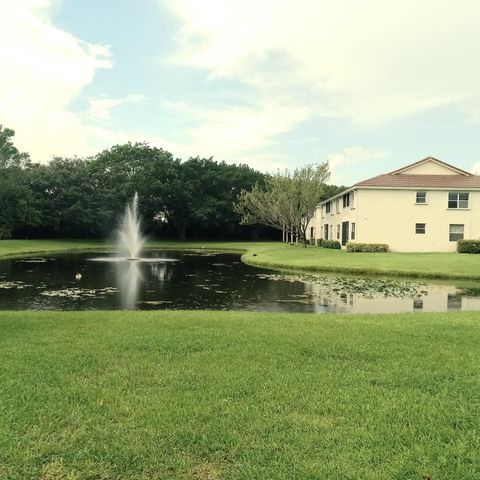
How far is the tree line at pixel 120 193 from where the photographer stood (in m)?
50.8

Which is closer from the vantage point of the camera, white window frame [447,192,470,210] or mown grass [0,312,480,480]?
mown grass [0,312,480,480]

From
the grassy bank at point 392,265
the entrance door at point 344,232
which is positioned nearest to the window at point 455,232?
the entrance door at point 344,232

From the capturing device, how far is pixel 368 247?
113 ft

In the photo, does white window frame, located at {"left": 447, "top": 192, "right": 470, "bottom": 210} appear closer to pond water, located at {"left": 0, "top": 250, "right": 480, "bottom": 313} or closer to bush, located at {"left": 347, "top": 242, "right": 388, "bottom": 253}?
bush, located at {"left": 347, "top": 242, "right": 388, "bottom": 253}

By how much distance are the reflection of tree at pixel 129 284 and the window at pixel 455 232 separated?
74.3ft

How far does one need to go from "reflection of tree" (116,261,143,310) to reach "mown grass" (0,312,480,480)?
6684 mm

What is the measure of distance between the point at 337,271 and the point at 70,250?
90.4ft

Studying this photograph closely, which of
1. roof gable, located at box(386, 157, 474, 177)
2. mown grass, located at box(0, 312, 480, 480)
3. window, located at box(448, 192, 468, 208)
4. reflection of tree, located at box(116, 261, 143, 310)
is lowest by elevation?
reflection of tree, located at box(116, 261, 143, 310)

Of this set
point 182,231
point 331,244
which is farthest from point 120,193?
point 331,244

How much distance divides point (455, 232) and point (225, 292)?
24738mm

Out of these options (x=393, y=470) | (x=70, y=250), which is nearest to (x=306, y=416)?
(x=393, y=470)

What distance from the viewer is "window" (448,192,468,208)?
35.4m

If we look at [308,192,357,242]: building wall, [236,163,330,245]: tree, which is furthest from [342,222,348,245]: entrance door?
[236,163,330,245]: tree

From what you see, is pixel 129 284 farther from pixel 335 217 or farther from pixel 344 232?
pixel 335 217
